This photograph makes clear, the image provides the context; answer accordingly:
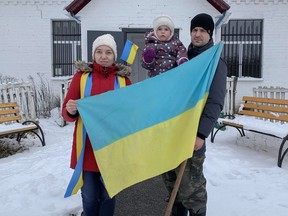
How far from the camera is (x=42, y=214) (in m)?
3.23

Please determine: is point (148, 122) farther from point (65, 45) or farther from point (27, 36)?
point (27, 36)

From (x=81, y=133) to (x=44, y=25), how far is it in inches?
378

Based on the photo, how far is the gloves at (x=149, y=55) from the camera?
314 centimetres

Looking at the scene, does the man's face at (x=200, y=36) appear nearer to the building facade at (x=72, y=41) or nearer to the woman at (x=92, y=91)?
the woman at (x=92, y=91)

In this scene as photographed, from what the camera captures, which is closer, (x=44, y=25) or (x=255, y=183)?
(x=255, y=183)

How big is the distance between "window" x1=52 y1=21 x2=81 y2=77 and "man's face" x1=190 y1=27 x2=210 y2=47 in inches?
369

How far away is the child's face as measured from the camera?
3.12 metres

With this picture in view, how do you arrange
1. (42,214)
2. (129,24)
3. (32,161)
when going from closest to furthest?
1. (42,214)
2. (32,161)
3. (129,24)

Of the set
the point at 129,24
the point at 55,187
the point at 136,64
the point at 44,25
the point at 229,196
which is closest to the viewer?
the point at 229,196

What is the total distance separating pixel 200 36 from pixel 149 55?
779 millimetres

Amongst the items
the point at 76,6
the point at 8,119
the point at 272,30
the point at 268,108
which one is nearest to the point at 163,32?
the point at 268,108

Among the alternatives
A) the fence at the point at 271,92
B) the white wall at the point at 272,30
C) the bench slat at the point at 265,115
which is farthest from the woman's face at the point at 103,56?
the white wall at the point at 272,30

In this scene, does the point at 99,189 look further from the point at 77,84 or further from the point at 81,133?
the point at 77,84

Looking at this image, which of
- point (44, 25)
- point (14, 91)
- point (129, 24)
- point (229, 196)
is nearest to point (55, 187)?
point (229, 196)
